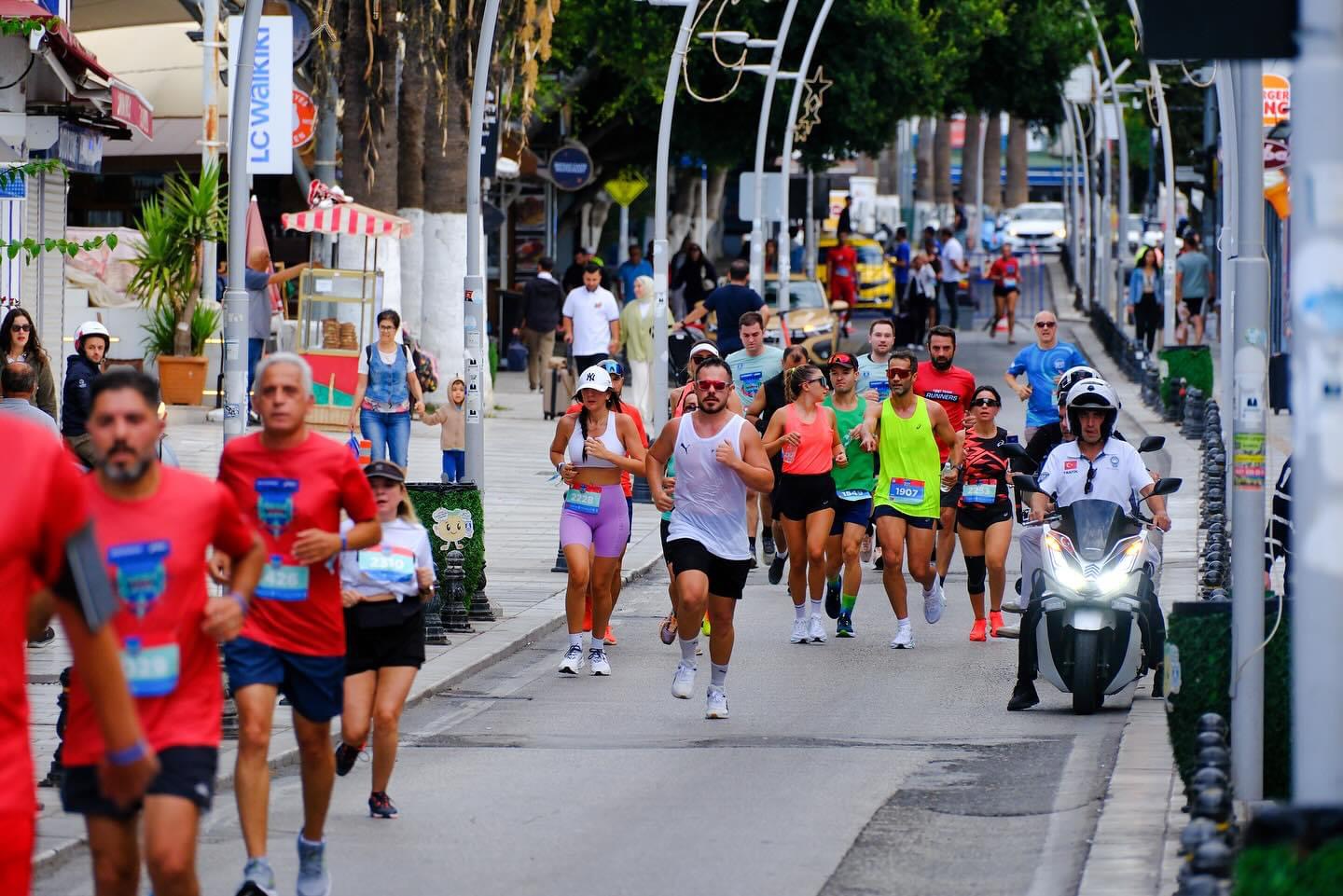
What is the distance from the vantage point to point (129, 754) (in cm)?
547

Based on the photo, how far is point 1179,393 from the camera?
30500 mm

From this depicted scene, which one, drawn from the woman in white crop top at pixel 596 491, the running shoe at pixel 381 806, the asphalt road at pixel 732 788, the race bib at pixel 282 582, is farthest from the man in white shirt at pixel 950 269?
the race bib at pixel 282 582

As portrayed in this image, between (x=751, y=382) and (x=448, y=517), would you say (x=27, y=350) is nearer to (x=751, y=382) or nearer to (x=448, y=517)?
(x=448, y=517)

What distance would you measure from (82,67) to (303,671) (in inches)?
542

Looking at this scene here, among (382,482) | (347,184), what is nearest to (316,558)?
(382,482)

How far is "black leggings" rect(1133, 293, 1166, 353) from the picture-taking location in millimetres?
44375

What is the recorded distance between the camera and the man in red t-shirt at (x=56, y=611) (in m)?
5.33

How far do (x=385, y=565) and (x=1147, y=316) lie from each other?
3679cm

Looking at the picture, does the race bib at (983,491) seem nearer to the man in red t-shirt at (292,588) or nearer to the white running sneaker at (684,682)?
the white running sneaker at (684,682)

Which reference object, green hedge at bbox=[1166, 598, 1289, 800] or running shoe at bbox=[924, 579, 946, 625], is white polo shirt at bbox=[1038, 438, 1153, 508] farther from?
green hedge at bbox=[1166, 598, 1289, 800]

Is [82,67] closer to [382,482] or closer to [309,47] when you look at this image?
[309,47]

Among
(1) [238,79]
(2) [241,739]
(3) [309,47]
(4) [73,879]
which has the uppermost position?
(3) [309,47]

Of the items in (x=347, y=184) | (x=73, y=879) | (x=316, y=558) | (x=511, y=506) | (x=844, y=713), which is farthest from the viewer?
(x=347, y=184)

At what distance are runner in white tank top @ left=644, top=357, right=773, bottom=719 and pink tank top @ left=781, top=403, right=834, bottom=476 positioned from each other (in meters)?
2.62
